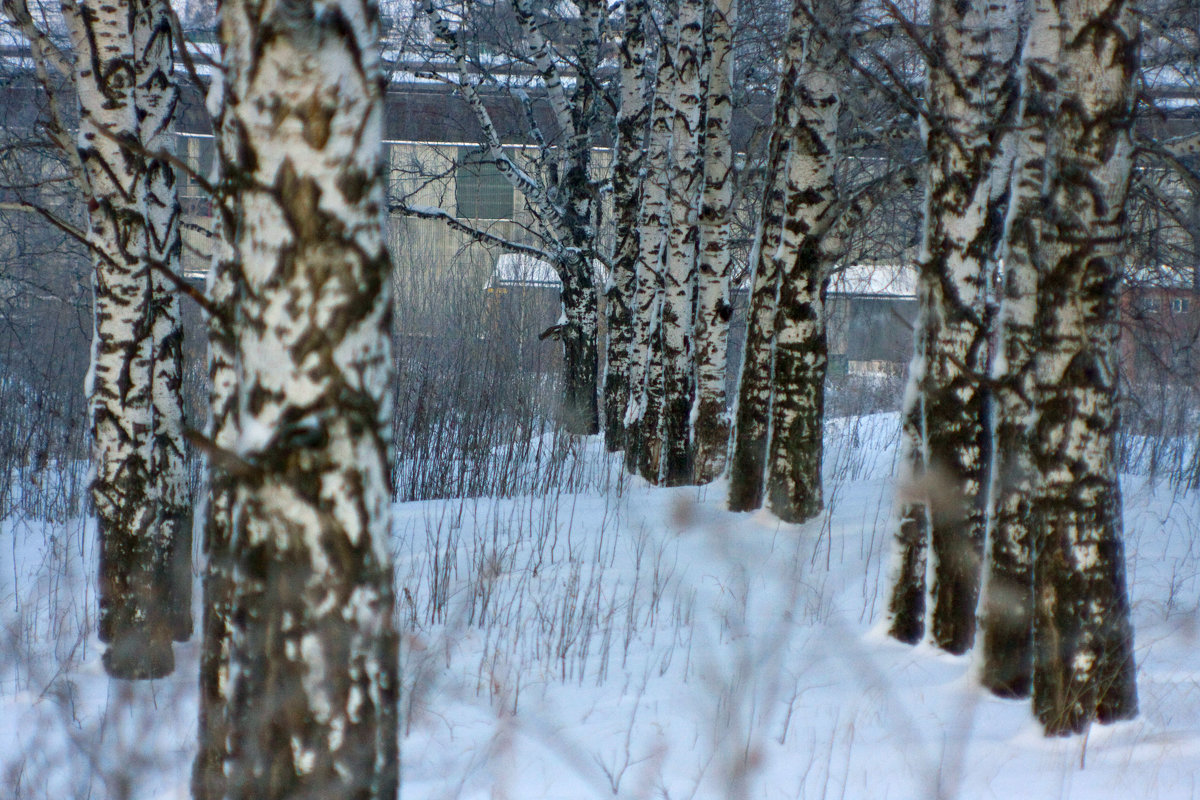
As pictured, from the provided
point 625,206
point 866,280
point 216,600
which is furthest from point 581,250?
point 216,600

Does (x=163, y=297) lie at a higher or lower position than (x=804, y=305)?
lower

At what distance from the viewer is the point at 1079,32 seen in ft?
9.53

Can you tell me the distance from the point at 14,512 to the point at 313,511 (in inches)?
243

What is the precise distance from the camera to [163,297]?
3.75 metres

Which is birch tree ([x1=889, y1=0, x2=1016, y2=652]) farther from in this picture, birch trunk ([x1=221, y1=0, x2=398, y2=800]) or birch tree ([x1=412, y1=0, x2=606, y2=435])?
birch tree ([x1=412, y1=0, x2=606, y2=435])

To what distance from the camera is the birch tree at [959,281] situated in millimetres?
3635

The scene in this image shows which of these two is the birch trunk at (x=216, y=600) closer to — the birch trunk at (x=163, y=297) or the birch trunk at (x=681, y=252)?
the birch trunk at (x=163, y=297)

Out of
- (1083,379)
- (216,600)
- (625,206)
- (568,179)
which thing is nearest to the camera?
(216,600)

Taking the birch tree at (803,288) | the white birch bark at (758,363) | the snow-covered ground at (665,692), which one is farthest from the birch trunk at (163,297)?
the white birch bark at (758,363)

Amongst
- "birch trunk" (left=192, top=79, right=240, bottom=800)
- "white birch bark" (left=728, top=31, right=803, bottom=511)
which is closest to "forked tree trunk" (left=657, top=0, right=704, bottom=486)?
"white birch bark" (left=728, top=31, right=803, bottom=511)

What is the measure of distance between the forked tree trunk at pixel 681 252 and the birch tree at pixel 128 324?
4198 millimetres

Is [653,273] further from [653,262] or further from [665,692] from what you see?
[665,692]

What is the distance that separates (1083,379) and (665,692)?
172 cm

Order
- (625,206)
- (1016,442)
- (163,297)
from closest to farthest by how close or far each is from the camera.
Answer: (1016,442), (163,297), (625,206)
